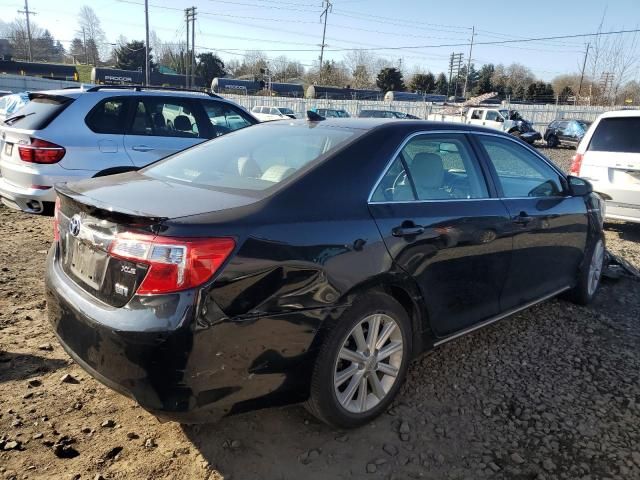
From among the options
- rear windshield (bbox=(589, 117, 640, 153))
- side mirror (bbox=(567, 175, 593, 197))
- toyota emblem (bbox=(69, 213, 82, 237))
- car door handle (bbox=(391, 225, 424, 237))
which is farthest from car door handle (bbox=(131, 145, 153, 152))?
rear windshield (bbox=(589, 117, 640, 153))

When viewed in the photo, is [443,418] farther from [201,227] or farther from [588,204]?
→ [588,204]

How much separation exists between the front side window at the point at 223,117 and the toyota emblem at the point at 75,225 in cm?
445

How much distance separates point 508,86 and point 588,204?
94.3m

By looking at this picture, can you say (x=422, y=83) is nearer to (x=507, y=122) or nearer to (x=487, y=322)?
(x=507, y=122)

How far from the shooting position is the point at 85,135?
18.4ft

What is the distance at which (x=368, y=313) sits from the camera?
8.52ft

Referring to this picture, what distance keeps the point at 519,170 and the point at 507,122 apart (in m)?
26.9

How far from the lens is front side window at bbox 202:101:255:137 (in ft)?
22.3

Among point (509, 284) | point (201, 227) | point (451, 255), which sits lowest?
point (509, 284)

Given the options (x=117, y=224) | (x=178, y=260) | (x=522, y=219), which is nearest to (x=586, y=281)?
(x=522, y=219)

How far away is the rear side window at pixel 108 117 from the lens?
5.74 meters

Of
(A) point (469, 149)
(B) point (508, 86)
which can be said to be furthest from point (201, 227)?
(B) point (508, 86)

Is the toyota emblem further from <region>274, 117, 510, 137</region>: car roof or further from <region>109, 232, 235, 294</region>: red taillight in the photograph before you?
<region>274, 117, 510, 137</region>: car roof

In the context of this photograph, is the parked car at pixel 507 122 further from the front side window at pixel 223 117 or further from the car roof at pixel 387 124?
the car roof at pixel 387 124
